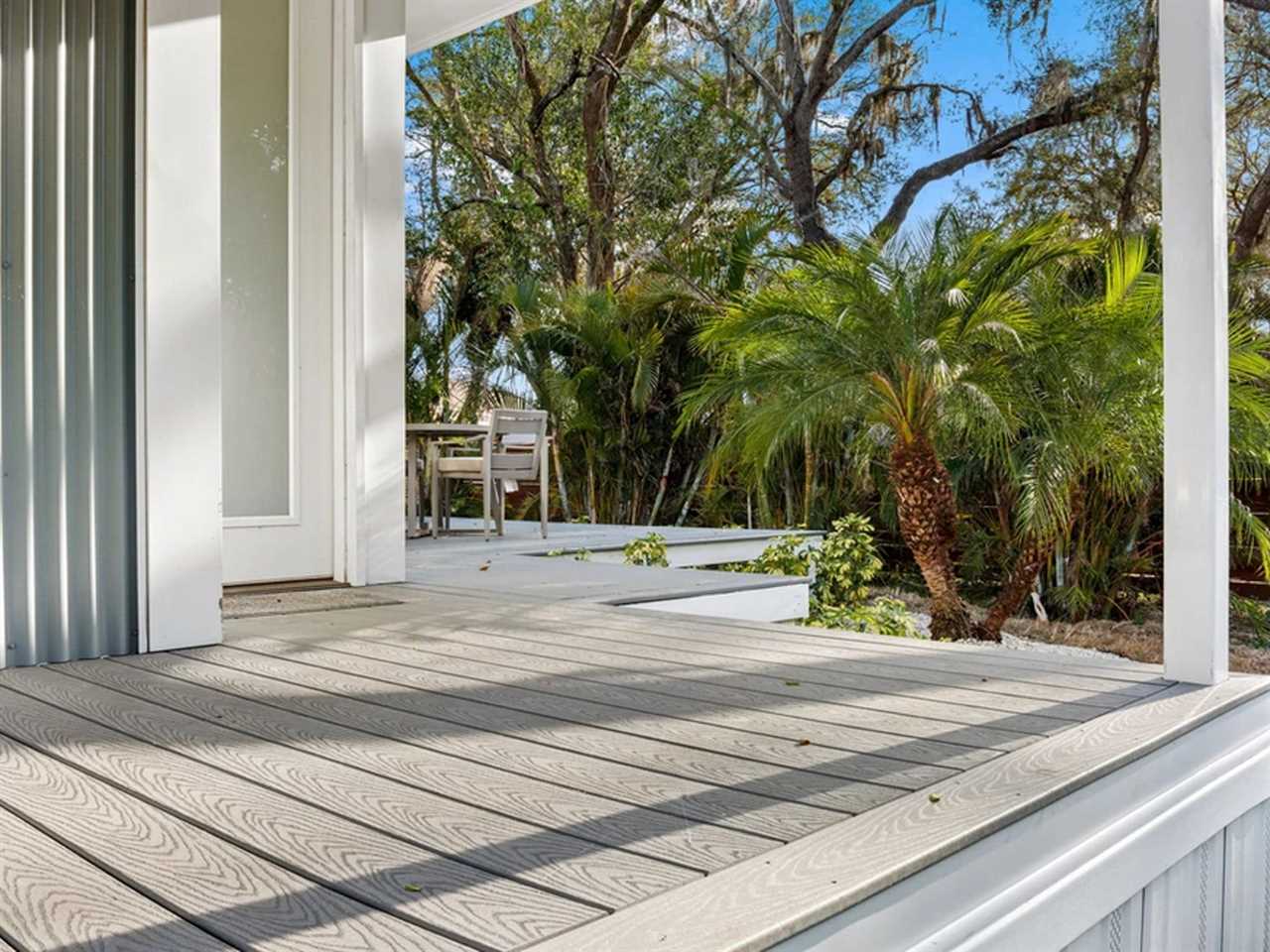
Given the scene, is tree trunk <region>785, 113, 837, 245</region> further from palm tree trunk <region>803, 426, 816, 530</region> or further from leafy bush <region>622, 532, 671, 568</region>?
leafy bush <region>622, 532, 671, 568</region>

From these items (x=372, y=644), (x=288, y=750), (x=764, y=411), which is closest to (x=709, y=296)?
(x=764, y=411)

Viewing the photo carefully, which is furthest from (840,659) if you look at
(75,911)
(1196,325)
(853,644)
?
(75,911)

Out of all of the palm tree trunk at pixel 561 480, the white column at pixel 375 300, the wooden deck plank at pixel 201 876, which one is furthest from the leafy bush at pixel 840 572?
the wooden deck plank at pixel 201 876

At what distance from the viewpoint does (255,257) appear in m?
3.90

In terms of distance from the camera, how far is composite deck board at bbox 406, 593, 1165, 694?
7.95 feet

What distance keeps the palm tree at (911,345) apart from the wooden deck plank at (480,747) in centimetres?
465

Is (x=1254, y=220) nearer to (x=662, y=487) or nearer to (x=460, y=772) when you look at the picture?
(x=662, y=487)

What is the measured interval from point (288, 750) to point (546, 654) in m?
1.03

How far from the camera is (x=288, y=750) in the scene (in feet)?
5.76

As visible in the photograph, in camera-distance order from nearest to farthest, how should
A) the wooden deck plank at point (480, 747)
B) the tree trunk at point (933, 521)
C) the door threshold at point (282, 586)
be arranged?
the wooden deck plank at point (480, 747) → the door threshold at point (282, 586) → the tree trunk at point (933, 521)

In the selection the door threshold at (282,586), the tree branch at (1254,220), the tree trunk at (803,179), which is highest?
the tree trunk at (803,179)

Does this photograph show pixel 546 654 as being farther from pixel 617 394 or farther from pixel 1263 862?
pixel 617 394

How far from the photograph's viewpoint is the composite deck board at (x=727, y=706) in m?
1.72

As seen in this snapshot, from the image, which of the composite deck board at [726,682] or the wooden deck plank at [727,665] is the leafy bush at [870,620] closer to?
the wooden deck plank at [727,665]
